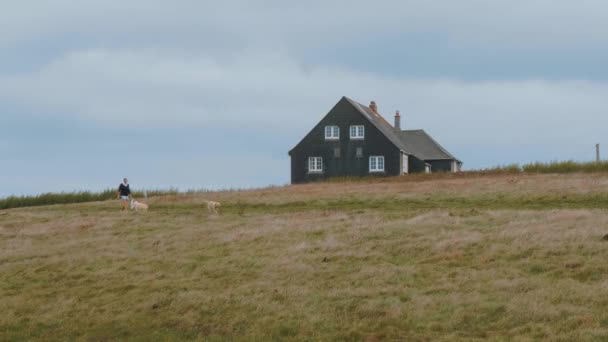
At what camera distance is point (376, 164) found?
240 feet

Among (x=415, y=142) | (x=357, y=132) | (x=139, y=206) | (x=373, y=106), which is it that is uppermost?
(x=373, y=106)

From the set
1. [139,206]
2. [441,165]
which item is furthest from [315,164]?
[139,206]

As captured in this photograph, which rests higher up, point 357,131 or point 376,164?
point 357,131

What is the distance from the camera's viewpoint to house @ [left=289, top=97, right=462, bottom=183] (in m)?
72.9

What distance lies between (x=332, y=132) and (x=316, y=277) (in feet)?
173

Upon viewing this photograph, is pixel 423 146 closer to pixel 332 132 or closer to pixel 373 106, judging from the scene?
pixel 373 106

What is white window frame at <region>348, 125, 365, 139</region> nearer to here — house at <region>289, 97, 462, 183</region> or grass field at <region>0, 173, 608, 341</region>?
house at <region>289, 97, 462, 183</region>

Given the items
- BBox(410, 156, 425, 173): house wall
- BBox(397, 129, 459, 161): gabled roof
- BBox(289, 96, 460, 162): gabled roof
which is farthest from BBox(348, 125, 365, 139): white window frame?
BBox(397, 129, 459, 161): gabled roof

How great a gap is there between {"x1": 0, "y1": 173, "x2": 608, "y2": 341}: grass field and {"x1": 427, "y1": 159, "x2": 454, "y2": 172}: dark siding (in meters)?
41.6

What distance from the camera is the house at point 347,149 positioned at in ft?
239

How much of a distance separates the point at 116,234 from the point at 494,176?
1395 inches

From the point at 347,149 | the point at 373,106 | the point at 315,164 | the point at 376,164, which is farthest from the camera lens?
the point at 373,106

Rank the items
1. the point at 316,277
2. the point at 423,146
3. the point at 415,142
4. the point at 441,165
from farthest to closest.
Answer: the point at 415,142, the point at 423,146, the point at 441,165, the point at 316,277

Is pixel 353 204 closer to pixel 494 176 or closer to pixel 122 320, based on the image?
pixel 494 176
